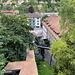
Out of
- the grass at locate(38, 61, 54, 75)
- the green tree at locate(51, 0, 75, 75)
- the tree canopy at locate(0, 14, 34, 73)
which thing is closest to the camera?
the green tree at locate(51, 0, 75, 75)

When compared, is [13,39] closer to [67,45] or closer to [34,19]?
[67,45]

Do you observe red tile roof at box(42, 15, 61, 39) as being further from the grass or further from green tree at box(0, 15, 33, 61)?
green tree at box(0, 15, 33, 61)

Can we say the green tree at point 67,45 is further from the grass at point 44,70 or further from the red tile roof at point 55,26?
the red tile roof at point 55,26

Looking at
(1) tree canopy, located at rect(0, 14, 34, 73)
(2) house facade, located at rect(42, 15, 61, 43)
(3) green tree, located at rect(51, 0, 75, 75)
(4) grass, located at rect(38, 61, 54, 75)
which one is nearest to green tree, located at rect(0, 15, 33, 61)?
(1) tree canopy, located at rect(0, 14, 34, 73)

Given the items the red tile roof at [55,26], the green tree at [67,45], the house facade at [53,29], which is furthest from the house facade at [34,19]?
the green tree at [67,45]

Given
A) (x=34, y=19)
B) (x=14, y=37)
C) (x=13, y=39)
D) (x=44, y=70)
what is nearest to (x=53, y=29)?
(x=44, y=70)

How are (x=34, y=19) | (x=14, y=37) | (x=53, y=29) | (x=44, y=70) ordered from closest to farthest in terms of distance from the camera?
(x=14, y=37) < (x=44, y=70) < (x=53, y=29) < (x=34, y=19)

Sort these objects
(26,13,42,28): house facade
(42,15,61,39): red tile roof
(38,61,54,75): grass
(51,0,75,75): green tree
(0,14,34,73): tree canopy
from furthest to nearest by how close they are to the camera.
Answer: (26,13,42,28): house facade
(42,15,61,39): red tile roof
(38,61,54,75): grass
(0,14,34,73): tree canopy
(51,0,75,75): green tree

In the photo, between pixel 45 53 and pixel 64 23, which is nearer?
pixel 64 23

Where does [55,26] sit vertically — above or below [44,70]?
above

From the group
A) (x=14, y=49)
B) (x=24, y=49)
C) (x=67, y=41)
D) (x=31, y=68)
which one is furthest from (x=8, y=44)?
(x=67, y=41)

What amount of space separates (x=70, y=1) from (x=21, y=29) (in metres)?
5.57

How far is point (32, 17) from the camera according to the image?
3538 cm

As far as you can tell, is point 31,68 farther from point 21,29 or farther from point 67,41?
point 21,29
